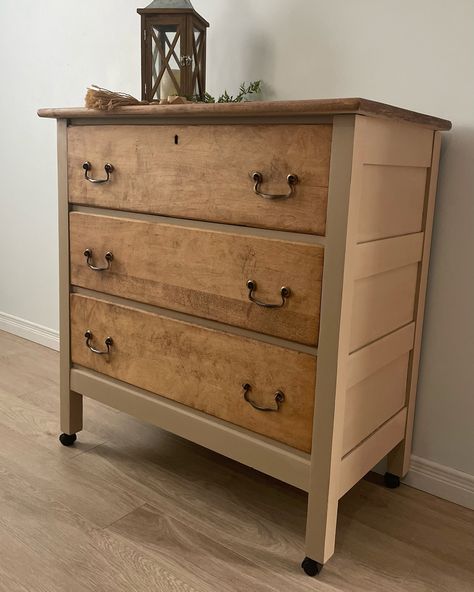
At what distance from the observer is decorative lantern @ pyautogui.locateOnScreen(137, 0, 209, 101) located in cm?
148

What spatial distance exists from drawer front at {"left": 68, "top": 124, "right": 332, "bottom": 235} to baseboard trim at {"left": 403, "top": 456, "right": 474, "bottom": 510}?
0.76 meters

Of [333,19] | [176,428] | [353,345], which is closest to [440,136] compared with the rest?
[333,19]

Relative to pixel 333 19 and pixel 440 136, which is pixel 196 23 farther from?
pixel 440 136

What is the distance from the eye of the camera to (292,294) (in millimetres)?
1164

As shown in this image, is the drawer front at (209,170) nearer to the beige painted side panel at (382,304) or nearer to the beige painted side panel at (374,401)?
the beige painted side panel at (382,304)

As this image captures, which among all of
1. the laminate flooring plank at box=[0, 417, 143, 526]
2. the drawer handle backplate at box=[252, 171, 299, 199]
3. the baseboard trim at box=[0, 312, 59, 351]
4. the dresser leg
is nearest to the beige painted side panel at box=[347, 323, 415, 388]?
the drawer handle backplate at box=[252, 171, 299, 199]

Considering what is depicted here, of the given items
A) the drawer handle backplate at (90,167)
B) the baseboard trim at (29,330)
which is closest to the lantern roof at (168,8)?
the drawer handle backplate at (90,167)

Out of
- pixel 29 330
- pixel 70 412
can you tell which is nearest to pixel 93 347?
pixel 70 412

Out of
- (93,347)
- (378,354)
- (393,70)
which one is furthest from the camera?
(93,347)

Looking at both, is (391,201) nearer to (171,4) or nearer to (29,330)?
(171,4)

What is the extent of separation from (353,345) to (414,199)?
→ 37cm

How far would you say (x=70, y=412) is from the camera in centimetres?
167

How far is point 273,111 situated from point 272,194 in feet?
0.48

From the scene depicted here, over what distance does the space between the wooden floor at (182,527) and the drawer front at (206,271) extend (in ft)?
1.51
